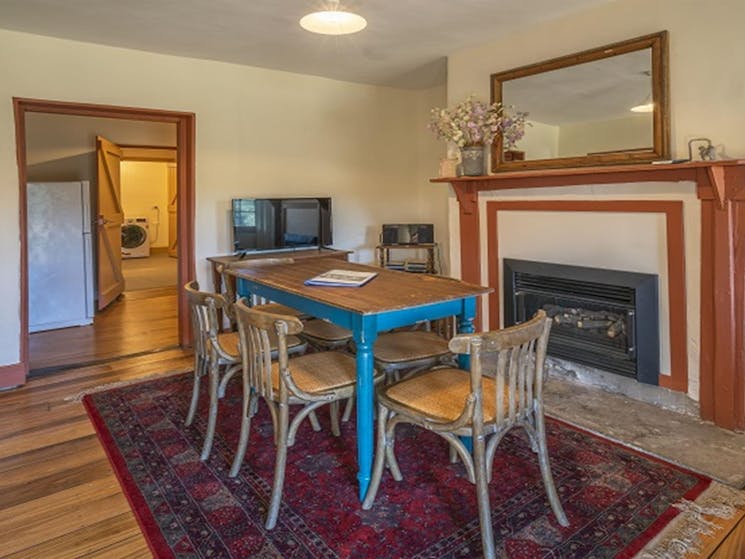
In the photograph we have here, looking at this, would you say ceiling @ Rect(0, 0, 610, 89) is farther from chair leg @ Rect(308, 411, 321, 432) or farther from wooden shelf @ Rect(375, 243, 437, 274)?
chair leg @ Rect(308, 411, 321, 432)

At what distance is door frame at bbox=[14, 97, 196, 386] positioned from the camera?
3.50 metres

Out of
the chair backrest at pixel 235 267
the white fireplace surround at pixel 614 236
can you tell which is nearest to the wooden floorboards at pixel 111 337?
the chair backrest at pixel 235 267

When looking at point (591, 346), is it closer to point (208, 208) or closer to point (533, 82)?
point (533, 82)

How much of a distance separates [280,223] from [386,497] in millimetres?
2939

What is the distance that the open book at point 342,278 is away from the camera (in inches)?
95.3

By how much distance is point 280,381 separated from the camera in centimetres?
191

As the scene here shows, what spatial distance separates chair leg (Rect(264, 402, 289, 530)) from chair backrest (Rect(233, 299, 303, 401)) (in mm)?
69

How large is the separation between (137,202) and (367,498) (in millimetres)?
10104

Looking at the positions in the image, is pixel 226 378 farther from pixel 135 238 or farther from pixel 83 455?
pixel 135 238

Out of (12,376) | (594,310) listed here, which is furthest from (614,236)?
(12,376)

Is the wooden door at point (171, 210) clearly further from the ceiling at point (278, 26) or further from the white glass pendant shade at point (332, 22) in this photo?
the white glass pendant shade at point (332, 22)

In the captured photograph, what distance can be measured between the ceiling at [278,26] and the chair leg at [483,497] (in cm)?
247

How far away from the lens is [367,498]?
2.01 metres

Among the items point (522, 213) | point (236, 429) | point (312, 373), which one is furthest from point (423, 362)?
point (522, 213)
